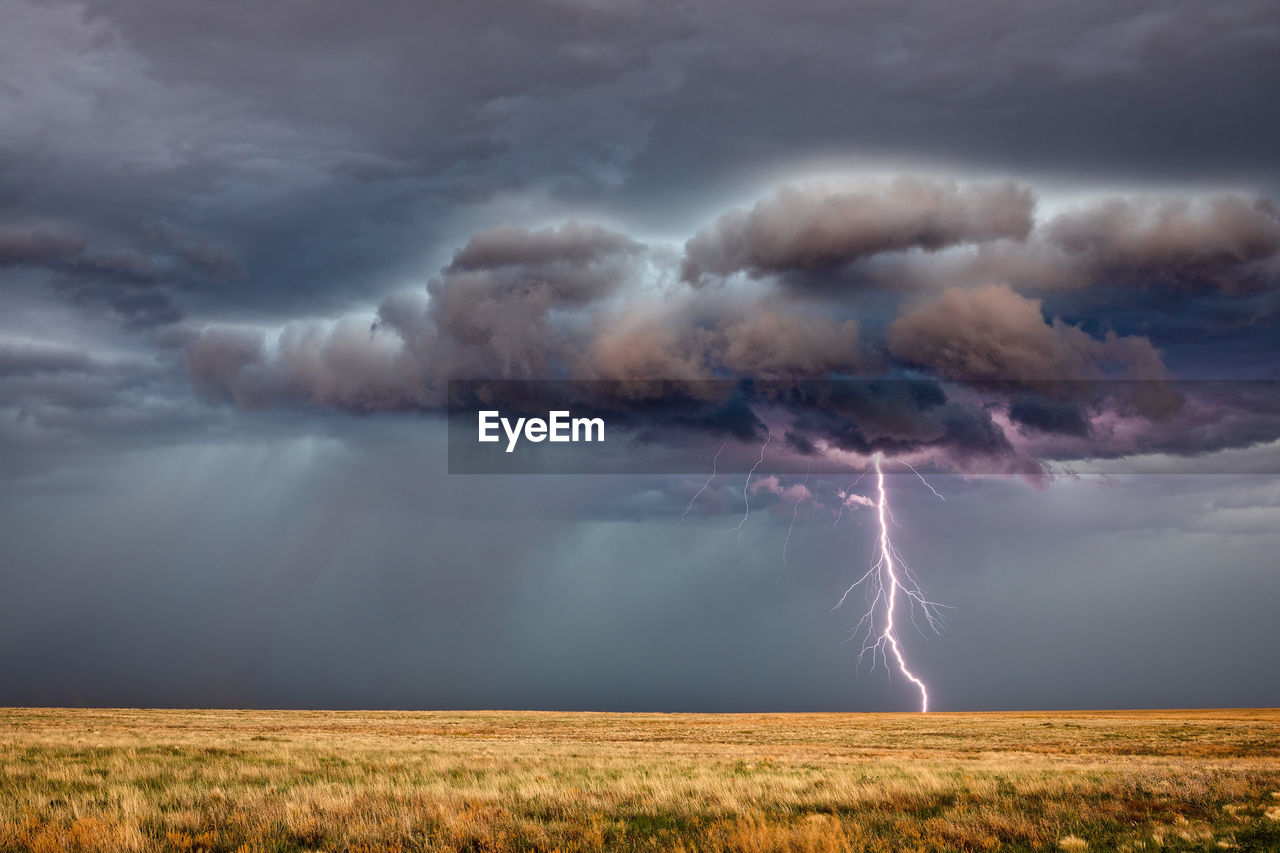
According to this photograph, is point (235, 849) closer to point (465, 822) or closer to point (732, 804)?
point (465, 822)

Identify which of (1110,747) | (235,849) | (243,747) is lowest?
(1110,747)

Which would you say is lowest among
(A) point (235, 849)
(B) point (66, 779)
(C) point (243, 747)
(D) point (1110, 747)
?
(D) point (1110, 747)

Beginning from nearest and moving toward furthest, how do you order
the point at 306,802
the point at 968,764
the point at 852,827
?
the point at 852,827 < the point at 306,802 < the point at 968,764

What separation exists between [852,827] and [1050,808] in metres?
4.61

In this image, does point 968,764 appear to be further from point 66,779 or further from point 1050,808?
point 66,779

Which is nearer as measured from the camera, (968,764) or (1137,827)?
(1137,827)

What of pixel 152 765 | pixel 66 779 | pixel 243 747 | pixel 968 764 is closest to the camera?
pixel 66 779

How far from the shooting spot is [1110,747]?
125 feet

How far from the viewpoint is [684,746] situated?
1481 inches

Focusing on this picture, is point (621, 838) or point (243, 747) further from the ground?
point (621, 838)

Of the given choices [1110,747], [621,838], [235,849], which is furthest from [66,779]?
[1110,747]

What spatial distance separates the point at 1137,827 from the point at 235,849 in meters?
13.4

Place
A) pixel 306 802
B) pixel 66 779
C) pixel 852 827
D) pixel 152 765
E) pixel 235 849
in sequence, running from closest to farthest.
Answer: pixel 235 849, pixel 852 827, pixel 306 802, pixel 66 779, pixel 152 765

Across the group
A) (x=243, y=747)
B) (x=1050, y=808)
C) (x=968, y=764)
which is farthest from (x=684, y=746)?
(x=1050, y=808)
